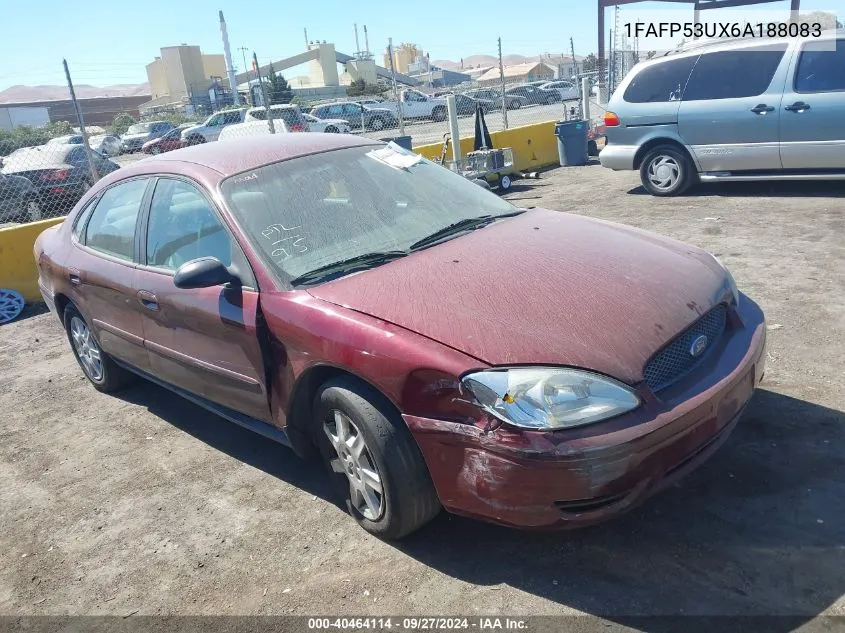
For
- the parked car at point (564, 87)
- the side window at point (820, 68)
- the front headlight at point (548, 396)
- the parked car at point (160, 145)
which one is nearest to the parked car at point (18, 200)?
the side window at point (820, 68)

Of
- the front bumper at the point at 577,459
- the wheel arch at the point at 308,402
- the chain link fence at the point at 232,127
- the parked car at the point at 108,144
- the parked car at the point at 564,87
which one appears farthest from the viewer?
the parked car at the point at 564,87

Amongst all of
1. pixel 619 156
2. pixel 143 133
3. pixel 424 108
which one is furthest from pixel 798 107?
pixel 143 133

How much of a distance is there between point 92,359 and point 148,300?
152 centimetres

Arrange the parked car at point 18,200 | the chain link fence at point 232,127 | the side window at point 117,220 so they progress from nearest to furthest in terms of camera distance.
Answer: the side window at point 117,220, the parked car at point 18,200, the chain link fence at point 232,127

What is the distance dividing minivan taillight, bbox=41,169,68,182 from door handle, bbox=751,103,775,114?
436 inches

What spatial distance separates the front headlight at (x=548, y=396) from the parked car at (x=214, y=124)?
2492cm

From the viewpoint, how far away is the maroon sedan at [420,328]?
2529 millimetres

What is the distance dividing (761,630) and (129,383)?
4328mm

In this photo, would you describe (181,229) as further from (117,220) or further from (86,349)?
(86,349)

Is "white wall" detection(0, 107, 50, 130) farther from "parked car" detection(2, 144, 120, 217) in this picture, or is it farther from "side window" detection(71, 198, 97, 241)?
"side window" detection(71, 198, 97, 241)

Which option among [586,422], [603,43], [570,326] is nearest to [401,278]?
[570,326]

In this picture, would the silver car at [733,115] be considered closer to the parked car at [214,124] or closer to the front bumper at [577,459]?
the front bumper at [577,459]

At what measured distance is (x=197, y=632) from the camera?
8.96 feet

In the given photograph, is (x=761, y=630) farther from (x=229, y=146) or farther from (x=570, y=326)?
(x=229, y=146)
